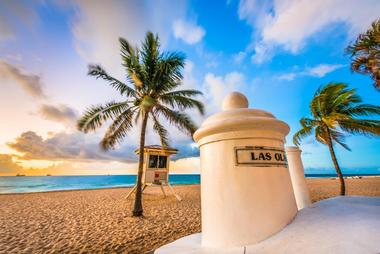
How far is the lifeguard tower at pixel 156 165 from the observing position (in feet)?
39.1

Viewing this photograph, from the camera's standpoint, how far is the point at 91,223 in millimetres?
7496

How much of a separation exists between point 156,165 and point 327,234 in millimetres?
12051

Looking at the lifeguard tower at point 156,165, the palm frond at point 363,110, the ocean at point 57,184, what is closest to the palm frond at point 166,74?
the lifeguard tower at point 156,165

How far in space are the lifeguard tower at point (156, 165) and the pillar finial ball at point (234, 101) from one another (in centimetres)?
1072

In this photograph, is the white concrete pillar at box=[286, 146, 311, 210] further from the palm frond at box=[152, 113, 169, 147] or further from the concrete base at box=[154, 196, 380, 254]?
the palm frond at box=[152, 113, 169, 147]

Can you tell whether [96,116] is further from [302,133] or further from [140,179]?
[302,133]

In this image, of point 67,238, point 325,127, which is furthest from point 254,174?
point 325,127

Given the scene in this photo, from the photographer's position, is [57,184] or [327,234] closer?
[327,234]

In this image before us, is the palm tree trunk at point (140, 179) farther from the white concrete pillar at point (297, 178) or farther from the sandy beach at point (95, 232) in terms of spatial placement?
the white concrete pillar at point (297, 178)

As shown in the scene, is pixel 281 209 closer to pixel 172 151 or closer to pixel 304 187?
pixel 304 187

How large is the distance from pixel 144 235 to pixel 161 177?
646cm

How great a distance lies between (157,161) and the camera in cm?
1248

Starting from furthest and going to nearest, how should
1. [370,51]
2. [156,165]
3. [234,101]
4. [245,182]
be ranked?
[156,165] → [370,51] → [234,101] → [245,182]

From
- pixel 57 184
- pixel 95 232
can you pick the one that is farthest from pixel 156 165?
pixel 57 184
